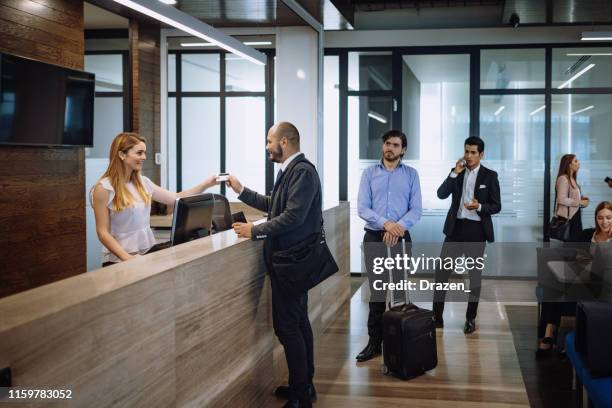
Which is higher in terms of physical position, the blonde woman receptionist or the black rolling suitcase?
the blonde woman receptionist

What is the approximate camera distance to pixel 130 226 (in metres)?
3.66

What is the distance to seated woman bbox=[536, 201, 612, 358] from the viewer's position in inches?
188

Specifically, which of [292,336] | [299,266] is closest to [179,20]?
[299,266]

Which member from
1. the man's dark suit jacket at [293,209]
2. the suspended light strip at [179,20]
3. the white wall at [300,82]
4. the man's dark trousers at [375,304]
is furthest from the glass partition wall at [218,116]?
the man's dark suit jacket at [293,209]

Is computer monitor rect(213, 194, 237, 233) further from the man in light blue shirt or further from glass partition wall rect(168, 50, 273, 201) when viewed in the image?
glass partition wall rect(168, 50, 273, 201)

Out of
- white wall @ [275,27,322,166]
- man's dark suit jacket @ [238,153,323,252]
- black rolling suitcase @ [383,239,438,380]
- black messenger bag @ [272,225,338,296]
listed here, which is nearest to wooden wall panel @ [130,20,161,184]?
white wall @ [275,27,322,166]

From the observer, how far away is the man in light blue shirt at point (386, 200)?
4750 millimetres

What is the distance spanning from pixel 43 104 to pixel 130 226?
96.4 inches

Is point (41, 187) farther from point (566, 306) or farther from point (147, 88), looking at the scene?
point (566, 306)

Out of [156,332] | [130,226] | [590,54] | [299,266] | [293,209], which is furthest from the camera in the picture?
[590,54]

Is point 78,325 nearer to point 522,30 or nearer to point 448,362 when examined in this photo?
point 448,362

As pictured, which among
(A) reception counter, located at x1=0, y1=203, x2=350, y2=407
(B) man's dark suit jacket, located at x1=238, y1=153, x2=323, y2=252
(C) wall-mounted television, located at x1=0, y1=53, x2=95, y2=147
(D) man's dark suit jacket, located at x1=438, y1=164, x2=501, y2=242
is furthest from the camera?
(D) man's dark suit jacket, located at x1=438, y1=164, x2=501, y2=242

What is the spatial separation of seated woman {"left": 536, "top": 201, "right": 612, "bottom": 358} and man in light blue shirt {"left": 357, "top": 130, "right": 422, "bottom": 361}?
111 centimetres

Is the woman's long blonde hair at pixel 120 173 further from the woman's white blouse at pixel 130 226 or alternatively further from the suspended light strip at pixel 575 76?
the suspended light strip at pixel 575 76
